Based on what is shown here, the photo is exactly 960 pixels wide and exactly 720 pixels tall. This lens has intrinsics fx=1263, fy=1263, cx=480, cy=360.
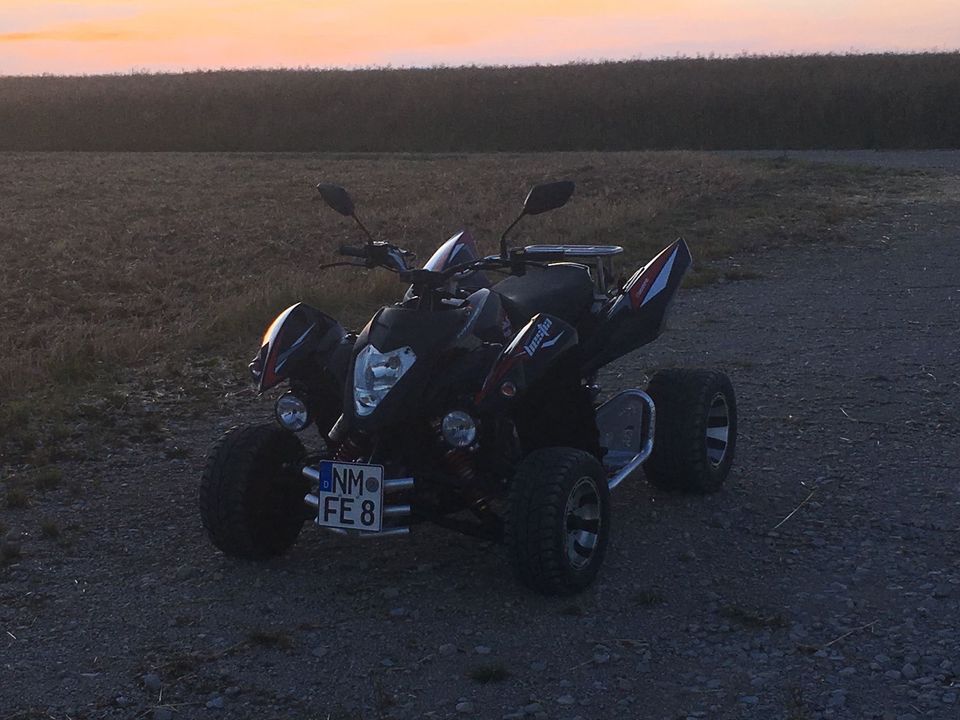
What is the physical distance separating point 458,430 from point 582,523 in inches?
23.8

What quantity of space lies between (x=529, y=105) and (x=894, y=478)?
35576 mm

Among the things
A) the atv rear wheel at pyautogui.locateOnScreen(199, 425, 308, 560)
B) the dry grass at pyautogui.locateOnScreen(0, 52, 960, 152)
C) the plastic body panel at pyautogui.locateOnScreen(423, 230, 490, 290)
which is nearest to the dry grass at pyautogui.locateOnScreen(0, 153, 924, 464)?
the atv rear wheel at pyautogui.locateOnScreen(199, 425, 308, 560)

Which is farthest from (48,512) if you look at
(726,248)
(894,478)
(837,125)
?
(837,125)

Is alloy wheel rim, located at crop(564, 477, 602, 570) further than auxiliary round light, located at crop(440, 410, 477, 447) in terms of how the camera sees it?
Yes

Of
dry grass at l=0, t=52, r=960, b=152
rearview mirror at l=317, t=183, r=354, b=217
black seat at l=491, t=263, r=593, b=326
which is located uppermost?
dry grass at l=0, t=52, r=960, b=152

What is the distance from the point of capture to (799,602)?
4574 millimetres

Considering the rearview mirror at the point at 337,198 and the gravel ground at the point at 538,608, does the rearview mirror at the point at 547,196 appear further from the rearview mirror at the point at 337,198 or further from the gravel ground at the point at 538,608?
the gravel ground at the point at 538,608

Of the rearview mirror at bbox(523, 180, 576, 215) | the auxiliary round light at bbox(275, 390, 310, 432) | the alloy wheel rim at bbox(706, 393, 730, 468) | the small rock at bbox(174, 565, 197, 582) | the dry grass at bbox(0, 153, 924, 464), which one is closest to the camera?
the rearview mirror at bbox(523, 180, 576, 215)

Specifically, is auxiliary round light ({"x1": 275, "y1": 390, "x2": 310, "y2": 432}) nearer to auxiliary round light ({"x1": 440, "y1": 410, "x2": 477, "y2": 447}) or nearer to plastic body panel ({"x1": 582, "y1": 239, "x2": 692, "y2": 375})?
auxiliary round light ({"x1": 440, "y1": 410, "x2": 477, "y2": 447})

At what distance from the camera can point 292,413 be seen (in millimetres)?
4840

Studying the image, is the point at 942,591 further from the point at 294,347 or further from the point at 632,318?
the point at 294,347

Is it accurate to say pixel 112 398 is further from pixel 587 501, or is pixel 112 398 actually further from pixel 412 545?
pixel 587 501

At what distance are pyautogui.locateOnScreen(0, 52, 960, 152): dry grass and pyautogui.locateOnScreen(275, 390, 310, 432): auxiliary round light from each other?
30.9 meters

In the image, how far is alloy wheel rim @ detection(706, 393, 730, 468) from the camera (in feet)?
19.2
